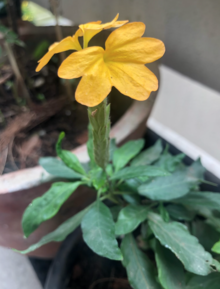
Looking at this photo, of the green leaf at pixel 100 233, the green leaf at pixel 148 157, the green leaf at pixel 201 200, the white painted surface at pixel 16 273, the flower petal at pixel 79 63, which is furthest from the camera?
the white painted surface at pixel 16 273

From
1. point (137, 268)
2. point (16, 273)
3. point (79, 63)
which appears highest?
point (79, 63)

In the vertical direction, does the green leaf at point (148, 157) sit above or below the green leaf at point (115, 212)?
above

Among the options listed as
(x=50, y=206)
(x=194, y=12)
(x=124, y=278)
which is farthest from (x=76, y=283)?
(x=194, y=12)

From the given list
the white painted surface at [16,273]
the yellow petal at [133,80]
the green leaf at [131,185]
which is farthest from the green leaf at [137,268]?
the white painted surface at [16,273]

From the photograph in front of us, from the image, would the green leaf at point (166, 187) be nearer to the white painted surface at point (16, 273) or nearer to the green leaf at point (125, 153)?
the green leaf at point (125, 153)

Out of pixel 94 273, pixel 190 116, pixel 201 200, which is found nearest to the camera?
pixel 201 200

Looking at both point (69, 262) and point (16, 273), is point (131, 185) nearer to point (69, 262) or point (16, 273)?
point (69, 262)

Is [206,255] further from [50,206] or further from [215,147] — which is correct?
[215,147]

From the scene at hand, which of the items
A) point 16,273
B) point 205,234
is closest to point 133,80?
point 205,234
